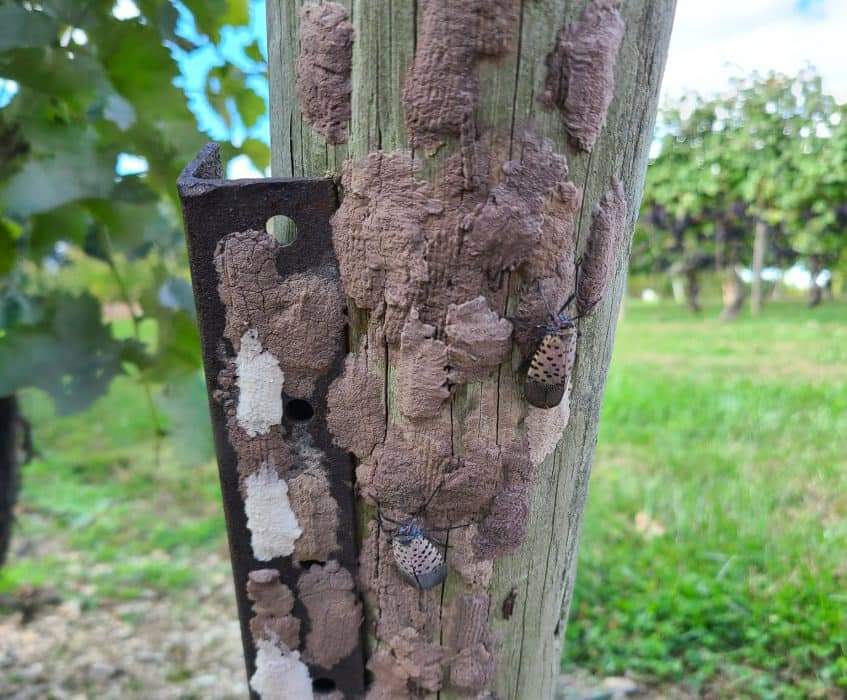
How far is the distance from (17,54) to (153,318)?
1.69ft

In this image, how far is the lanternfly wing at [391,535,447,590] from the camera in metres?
0.71

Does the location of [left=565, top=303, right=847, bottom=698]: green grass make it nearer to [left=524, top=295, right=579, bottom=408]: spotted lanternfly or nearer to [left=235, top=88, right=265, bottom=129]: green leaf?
[left=524, top=295, right=579, bottom=408]: spotted lanternfly

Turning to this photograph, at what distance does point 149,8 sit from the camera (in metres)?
1.11

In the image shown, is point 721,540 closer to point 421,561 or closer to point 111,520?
point 421,561

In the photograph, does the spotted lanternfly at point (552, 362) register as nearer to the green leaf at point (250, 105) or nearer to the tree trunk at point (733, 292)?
the green leaf at point (250, 105)

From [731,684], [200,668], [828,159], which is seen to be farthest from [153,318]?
[828,159]

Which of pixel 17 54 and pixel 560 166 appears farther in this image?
pixel 17 54

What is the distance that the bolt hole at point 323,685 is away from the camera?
86 cm

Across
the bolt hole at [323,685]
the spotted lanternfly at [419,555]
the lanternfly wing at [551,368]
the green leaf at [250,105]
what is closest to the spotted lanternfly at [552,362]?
the lanternfly wing at [551,368]

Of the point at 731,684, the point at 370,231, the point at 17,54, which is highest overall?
the point at 17,54

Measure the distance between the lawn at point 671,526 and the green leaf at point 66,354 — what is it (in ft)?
0.65

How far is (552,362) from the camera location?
0.63 m

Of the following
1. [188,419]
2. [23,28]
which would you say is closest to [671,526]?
[188,419]

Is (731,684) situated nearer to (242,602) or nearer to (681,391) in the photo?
(242,602)
